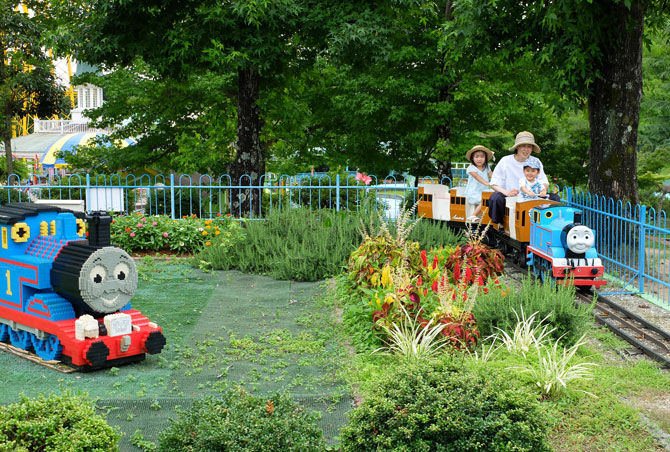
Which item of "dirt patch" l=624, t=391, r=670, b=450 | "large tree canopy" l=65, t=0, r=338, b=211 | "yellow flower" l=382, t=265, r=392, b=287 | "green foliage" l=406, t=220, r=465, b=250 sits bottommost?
"dirt patch" l=624, t=391, r=670, b=450

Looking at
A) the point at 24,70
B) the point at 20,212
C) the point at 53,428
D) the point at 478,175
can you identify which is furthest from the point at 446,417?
the point at 24,70

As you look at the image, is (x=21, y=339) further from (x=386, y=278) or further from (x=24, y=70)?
(x=24, y=70)

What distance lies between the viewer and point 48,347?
729 centimetres

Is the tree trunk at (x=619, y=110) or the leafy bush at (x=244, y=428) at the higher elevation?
the tree trunk at (x=619, y=110)

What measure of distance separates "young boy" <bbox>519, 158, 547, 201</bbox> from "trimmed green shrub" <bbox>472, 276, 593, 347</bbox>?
342cm

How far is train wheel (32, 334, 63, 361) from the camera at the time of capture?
7.10 metres

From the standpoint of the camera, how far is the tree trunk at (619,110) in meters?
12.4

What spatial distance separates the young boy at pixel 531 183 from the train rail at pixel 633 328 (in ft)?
5.87

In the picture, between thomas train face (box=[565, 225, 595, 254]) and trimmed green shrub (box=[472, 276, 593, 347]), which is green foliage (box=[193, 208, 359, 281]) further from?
trimmed green shrub (box=[472, 276, 593, 347])

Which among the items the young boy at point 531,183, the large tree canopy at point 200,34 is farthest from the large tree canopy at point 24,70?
the young boy at point 531,183

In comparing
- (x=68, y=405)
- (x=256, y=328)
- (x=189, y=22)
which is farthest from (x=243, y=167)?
(x=68, y=405)

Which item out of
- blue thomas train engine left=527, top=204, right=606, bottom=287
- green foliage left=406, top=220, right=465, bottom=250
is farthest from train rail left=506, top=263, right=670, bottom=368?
green foliage left=406, top=220, right=465, bottom=250

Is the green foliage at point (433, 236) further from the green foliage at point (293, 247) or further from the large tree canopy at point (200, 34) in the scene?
the large tree canopy at point (200, 34)

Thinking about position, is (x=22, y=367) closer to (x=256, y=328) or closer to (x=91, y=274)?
(x=91, y=274)
